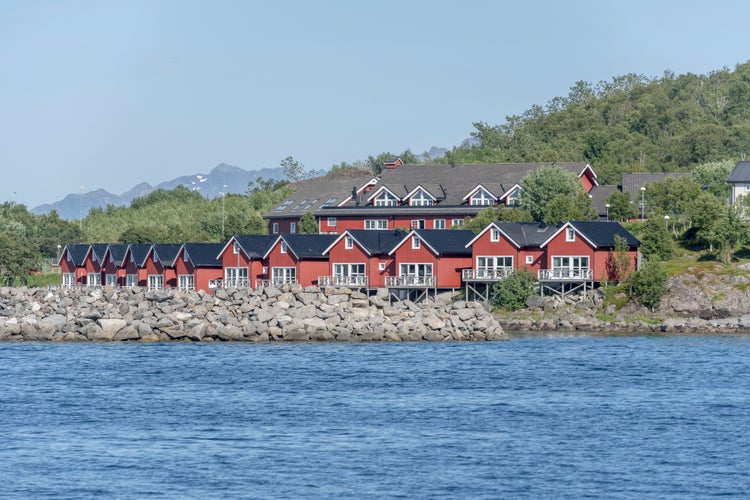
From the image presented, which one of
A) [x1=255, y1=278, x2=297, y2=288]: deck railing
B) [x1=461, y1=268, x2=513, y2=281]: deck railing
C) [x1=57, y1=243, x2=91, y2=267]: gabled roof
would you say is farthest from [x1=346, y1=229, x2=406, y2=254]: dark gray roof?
[x1=57, y1=243, x2=91, y2=267]: gabled roof

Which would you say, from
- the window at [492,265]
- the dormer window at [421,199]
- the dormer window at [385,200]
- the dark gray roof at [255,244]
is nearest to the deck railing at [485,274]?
the window at [492,265]

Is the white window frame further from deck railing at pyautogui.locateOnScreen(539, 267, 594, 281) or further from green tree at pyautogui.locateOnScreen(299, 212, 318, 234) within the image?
deck railing at pyautogui.locateOnScreen(539, 267, 594, 281)

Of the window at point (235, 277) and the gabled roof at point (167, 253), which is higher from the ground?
the gabled roof at point (167, 253)

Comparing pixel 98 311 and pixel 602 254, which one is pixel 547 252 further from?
pixel 98 311

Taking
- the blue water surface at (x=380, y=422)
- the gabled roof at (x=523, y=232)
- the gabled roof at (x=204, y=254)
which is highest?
the gabled roof at (x=523, y=232)

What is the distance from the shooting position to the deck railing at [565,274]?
67.3 meters

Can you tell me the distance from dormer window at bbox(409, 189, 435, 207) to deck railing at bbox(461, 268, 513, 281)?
19.2m

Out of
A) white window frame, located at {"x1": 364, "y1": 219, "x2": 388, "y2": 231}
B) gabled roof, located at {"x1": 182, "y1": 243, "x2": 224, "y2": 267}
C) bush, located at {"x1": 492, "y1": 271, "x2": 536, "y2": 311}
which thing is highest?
white window frame, located at {"x1": 364, "y1": 219, "x2": 388, "y2": 231}

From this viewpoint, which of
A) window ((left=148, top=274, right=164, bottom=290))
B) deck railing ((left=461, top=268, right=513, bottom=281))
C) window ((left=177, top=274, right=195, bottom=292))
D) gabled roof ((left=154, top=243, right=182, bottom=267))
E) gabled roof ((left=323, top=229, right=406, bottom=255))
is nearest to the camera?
deck railing ((left=461, top=268, right=513, bottom=281))

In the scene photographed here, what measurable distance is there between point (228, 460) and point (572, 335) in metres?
31.8

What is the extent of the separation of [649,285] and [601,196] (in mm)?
23405

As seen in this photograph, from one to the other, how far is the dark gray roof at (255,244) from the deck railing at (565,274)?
1491cm

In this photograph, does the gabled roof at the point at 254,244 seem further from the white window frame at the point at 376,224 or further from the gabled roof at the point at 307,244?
the white window frame at the point at 376,224

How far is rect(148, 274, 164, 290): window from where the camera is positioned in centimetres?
7925
